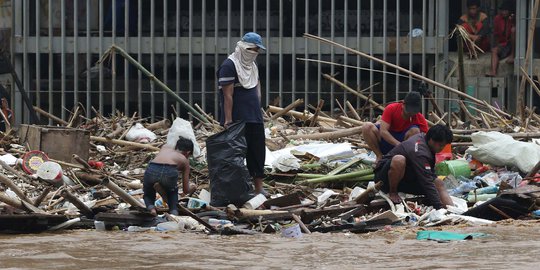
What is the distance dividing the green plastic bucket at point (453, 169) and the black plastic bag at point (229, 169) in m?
2.37

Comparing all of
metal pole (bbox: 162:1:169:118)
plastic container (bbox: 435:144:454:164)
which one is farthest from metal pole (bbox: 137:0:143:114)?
plastic container (bbox: 435:144:454:164)

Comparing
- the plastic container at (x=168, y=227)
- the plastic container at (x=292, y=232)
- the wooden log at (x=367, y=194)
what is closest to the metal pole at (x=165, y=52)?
the wooden log at (x=367, y=194)

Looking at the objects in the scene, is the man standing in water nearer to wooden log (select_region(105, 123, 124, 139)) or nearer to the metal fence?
wooden log (select_region(105, 123, 124, 139))

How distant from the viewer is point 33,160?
45.4 feet

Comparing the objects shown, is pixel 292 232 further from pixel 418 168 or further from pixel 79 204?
pixel 79 204

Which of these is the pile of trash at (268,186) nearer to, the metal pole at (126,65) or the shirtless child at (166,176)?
the shirtless child at (166,176)

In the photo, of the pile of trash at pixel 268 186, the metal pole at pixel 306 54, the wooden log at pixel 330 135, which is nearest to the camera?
the pile of trash at pixel 268 186

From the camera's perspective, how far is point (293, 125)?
17344mm

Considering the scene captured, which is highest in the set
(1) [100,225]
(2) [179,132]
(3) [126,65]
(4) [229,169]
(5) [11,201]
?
(3) [126,65]

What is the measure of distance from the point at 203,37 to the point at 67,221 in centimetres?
1197

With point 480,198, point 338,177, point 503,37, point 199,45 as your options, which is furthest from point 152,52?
point 480,198

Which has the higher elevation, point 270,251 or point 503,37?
point 503,37

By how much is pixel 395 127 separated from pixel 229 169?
76.5 inches

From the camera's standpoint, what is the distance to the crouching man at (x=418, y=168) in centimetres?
1206
